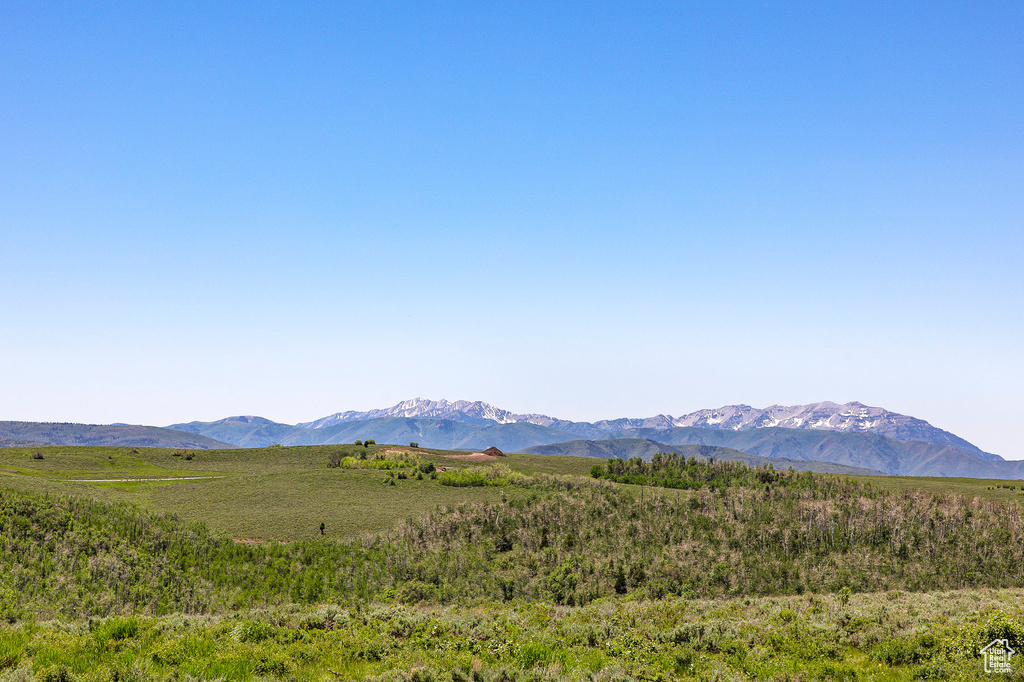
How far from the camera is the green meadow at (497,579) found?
18.4 meters

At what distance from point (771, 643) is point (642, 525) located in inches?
1775

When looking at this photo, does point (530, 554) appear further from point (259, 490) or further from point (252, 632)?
point (259, 490)

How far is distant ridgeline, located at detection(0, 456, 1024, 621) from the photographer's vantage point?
149 feet

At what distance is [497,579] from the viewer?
5062 cm

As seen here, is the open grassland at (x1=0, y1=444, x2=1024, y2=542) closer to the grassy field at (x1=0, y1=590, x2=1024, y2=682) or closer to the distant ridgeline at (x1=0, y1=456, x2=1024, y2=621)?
the distant ridgeline at (x1=0, y1=456, x2=1024, y2=621)

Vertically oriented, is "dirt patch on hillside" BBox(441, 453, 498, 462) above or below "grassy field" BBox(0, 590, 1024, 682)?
below

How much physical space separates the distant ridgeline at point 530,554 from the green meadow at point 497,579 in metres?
0.28

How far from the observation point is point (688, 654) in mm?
19531

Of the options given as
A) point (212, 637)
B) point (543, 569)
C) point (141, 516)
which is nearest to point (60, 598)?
point (141, 516)

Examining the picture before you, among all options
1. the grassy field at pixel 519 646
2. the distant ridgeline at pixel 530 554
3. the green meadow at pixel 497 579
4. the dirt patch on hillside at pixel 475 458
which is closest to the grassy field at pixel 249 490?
the green meadow at pixel 497 579

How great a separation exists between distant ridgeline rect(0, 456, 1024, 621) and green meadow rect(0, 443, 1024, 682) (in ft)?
0.93

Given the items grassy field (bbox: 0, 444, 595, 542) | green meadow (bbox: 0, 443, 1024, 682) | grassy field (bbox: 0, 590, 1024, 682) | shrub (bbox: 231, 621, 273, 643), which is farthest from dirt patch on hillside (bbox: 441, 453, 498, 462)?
shrub (bbox: 231, 621, 273, 643)

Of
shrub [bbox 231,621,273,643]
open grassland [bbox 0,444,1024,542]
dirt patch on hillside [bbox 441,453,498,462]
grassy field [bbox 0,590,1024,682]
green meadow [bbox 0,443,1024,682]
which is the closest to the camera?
grassy field [bbox 0,590,1024,682]

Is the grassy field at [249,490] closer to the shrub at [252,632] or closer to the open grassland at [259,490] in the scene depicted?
the open grassland at [259,490]
